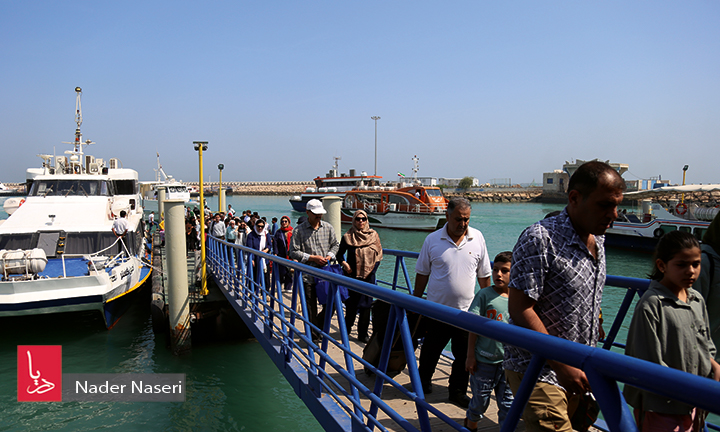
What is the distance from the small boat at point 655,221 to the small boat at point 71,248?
75.9ft

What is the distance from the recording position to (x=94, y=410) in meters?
7.41

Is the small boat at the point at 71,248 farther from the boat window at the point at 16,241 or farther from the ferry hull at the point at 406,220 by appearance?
the ferry hull at the point at 406,220

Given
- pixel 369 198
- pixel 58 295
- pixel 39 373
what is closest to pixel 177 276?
pixel 58 295

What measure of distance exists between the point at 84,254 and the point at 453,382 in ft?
36.3

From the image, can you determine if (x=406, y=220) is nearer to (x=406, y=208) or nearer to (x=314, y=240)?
(x=406, y=208)

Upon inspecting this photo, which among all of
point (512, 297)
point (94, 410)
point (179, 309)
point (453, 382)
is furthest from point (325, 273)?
point (179, 309)

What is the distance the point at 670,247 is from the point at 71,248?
13002mm

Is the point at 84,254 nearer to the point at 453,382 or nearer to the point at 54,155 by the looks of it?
the point at 54,155

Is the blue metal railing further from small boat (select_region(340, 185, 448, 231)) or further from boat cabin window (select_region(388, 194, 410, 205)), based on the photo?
boat cabin window (select_region(388, 194, 410, 205))

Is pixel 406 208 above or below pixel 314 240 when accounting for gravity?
below

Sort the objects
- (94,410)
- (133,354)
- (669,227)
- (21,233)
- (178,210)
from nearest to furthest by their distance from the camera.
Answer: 1. (94,410)
2. (178,210)
3. (133,354)
4. (21,233)
5. (669,227)

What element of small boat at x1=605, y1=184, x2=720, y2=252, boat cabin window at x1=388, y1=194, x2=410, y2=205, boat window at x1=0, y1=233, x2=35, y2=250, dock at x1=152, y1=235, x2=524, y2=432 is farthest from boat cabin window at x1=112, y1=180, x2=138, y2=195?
boat cabin window at x1=388, y1=194, x2=410, y2=205

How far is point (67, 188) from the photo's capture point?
14.5 metres

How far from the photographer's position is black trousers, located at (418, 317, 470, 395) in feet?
12.0
